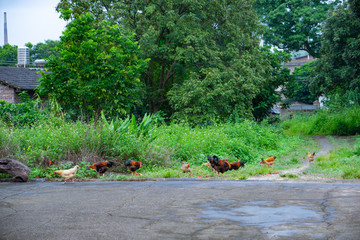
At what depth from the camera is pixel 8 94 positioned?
90.1ft

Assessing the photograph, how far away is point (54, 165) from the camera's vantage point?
474 inches

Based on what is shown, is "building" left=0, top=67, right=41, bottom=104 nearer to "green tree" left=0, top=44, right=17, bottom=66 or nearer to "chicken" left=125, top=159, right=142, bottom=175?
"chicken" left=125, top=159, right=142, bottom=175

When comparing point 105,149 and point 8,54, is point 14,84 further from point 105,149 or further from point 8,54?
point 8,54

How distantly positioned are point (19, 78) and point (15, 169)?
63.1 feet

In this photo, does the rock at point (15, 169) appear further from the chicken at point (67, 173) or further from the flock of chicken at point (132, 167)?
the chicken at point (67, 173)

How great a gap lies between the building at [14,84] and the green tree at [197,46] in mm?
5879

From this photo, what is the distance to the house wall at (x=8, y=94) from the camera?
1074 inches

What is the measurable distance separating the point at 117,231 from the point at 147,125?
384 inches

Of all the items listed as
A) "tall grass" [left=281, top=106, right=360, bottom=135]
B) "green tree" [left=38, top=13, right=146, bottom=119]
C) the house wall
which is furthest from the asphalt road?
"tall grass" [left=281, top=106, right=360, bottom=135]

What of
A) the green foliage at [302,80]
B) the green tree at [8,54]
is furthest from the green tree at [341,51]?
the green tree at [8,54]

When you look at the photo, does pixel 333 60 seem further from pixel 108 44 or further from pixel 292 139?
pixel 108 44

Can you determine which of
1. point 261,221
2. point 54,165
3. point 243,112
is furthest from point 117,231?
point 243,112

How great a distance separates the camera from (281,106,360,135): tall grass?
27375 millimetres

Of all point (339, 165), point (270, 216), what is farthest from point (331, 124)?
point (270, 216)
